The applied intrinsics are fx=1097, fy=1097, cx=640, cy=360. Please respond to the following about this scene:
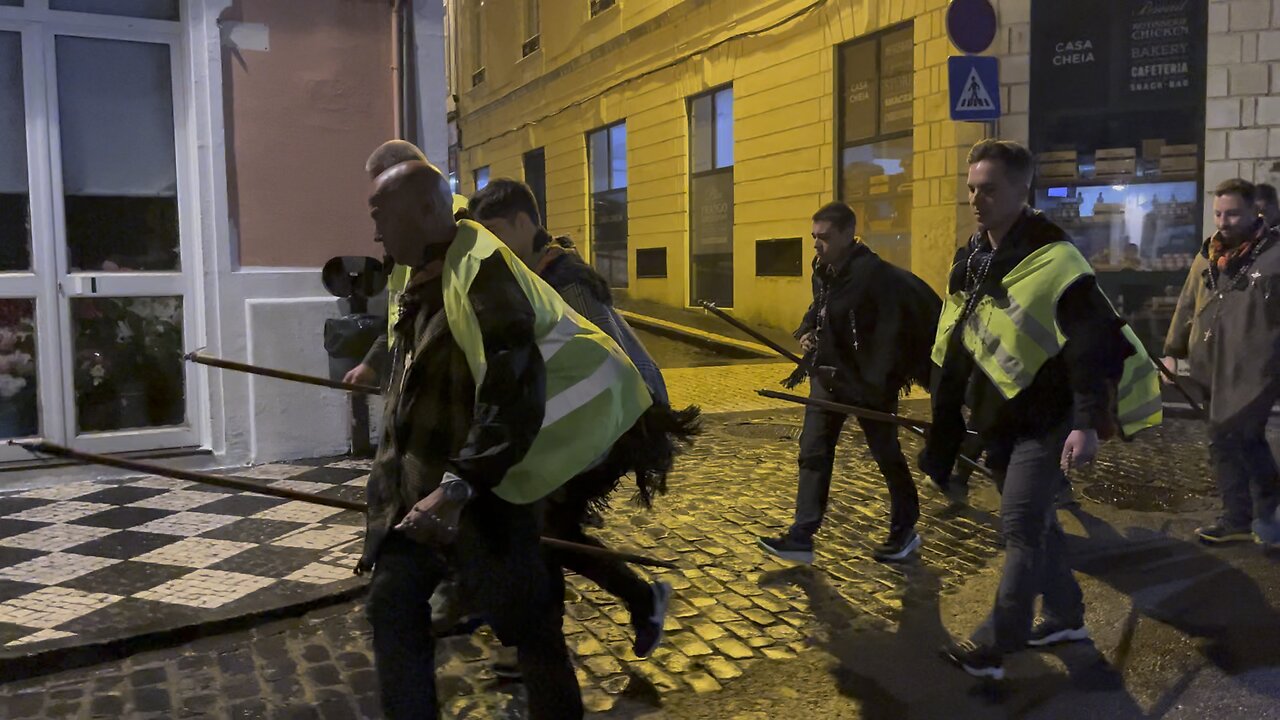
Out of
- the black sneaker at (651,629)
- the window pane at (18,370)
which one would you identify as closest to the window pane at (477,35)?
the window pane at (18,370)

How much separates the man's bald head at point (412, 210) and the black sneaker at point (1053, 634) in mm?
2593

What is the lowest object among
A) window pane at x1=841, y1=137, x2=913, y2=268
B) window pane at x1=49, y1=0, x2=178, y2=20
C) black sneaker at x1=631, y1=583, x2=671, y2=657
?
black sneaker at x1=631, y1=583, x2=671, y2=657

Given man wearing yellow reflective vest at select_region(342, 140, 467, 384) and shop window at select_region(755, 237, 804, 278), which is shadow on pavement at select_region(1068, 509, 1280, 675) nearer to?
man wearing yellow reflective vest at select_region(342, 140, 467, 384)

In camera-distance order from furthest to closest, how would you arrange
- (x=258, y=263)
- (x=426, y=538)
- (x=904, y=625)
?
(x=258, y=263) < (x=904, y=625) < (x=426, y=538)

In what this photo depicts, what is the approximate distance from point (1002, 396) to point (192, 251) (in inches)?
213

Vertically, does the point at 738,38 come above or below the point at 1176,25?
above

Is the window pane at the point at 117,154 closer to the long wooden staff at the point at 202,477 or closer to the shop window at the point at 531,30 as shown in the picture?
the long wooden staff at the point at 202,477

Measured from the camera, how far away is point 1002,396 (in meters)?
3.56

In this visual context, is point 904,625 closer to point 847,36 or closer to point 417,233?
point 417,233

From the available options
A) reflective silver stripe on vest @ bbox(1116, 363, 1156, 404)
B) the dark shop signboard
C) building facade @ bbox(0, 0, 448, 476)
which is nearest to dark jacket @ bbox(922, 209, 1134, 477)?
reflective silver stripe on vest @ bbox(1116, 363, 1156, 404)

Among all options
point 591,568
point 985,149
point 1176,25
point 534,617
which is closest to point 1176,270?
point 1176,25

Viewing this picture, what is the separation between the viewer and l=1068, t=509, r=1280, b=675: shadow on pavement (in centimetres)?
396

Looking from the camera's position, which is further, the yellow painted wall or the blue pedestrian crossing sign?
the yellow painted wall

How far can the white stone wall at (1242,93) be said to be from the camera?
10.7 meters
